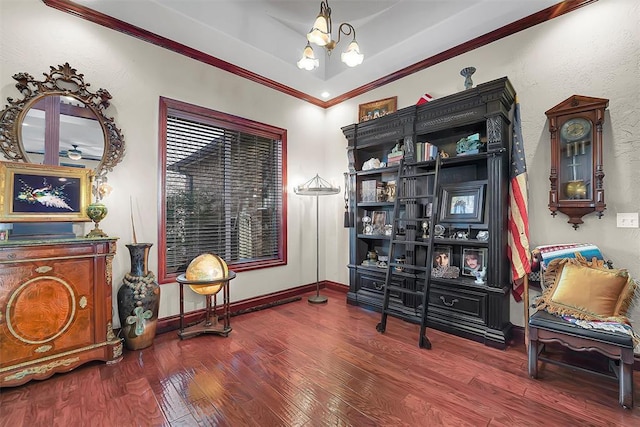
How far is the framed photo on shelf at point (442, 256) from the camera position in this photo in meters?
3.23

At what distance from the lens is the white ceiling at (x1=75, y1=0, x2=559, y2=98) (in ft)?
9.00

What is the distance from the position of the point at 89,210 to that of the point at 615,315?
439 centimetres

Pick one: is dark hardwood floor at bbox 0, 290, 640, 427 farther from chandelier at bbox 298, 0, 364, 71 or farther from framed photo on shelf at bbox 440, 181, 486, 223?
chandelier at bbox 298, 0, 364, 71

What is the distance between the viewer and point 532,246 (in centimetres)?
279

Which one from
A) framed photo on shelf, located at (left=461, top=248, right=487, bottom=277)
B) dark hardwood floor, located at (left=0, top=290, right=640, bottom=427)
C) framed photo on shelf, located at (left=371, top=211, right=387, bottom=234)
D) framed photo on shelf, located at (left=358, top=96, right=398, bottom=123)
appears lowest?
dark hardwood floor, located at (left=0, top=290, right=640, bottom=427)

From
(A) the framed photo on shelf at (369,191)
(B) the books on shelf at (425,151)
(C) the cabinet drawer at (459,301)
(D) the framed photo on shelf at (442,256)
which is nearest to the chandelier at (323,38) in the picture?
(B) the books on shelf at (425,151)

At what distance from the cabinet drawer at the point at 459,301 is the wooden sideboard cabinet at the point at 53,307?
3.21 meters

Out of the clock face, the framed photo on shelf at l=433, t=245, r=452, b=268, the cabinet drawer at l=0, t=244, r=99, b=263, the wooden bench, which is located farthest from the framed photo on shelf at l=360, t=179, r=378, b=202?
the cabinet drawer at l=0, t=244, r=99, b=263

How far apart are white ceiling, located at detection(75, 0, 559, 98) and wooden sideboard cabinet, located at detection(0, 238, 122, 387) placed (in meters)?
2.33

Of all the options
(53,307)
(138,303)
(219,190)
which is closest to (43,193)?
(53,307)

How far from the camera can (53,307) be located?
2.15 meters

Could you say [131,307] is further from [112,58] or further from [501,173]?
[501,173]

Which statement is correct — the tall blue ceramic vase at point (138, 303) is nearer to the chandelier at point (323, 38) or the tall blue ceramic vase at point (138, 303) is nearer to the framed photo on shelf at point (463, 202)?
the chandelier at point (323, 38)

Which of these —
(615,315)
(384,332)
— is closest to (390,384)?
(384,332)
